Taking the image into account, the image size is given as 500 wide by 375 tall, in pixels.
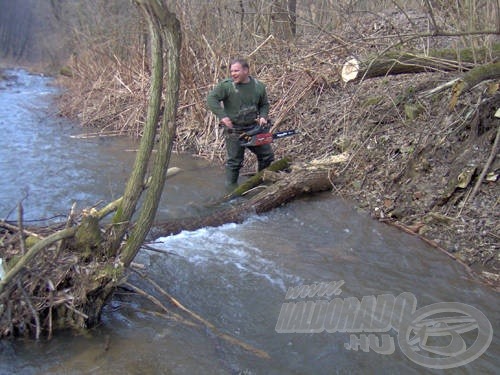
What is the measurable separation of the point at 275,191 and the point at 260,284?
2292 mm

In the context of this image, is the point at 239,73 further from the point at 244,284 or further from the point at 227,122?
the point at 244,284

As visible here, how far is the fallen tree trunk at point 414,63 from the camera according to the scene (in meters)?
6.56

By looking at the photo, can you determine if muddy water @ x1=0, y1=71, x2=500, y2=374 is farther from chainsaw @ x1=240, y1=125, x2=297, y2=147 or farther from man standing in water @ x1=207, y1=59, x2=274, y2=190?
chainsaw @ x1=240, y1=125, x2=297, y2=147

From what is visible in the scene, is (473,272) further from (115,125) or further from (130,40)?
(130,40)

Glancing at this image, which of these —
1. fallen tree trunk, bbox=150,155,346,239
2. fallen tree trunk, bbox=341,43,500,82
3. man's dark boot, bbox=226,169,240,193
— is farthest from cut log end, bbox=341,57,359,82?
man's dark boot, bbox=226,169,240,193

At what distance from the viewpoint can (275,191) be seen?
274 inches

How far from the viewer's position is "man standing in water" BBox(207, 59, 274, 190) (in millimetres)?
7230

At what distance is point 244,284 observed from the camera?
485 cm

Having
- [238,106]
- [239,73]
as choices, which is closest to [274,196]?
[238,106]

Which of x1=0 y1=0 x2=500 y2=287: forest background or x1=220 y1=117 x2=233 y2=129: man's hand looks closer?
x1=0 y1=0 x2=500 y2=287: forest background

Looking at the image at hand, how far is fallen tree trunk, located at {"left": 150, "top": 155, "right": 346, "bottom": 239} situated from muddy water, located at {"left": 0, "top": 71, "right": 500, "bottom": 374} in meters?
0.14

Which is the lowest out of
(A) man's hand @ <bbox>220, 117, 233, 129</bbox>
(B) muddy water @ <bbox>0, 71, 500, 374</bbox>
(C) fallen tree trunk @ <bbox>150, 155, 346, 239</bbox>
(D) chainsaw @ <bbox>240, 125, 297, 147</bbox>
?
(B) muddy water @ <bbox>0, 71, 500, 374</bbox>

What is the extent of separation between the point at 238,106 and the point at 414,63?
8.45ft

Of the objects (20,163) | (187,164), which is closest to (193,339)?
(187,164)
